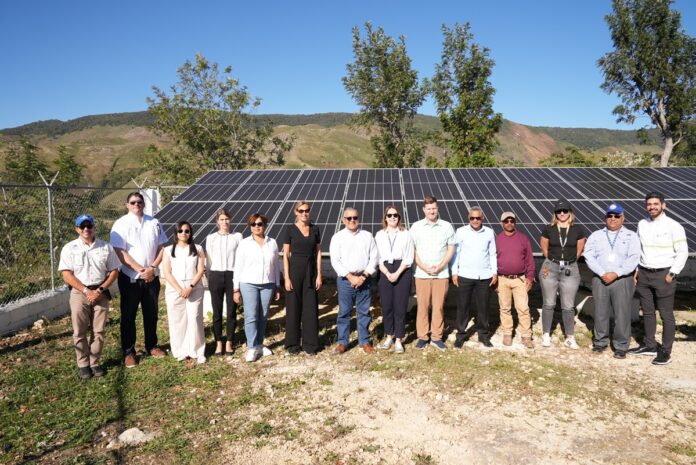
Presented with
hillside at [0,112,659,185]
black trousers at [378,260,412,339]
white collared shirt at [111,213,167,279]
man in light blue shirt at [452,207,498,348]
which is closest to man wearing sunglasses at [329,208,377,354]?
black trousers at [378,260,412,339]

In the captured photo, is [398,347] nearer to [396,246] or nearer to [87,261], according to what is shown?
[396,246]

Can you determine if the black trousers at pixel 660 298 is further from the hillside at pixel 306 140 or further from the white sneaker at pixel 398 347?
the hillside at pixel 306 140

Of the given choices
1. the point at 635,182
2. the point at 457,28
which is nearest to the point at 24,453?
the point at 635,182

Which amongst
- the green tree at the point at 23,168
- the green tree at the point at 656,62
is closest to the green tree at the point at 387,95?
the green tree at the point at 656,62

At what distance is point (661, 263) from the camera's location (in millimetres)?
5758

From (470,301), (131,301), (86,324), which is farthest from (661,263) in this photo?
(86,324)

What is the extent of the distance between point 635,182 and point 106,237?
17025 millimetres

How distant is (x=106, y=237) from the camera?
16000 millimetres

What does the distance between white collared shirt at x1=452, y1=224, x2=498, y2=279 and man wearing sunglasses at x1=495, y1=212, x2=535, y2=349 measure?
16 centimetres

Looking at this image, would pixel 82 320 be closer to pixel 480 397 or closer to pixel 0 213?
pixel 480 397

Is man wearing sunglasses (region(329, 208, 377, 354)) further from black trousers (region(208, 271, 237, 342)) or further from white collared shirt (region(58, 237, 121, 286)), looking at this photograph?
white collared shirt (region(58, 237, 121, 286))

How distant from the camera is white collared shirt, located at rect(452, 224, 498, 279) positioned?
20.1 feet

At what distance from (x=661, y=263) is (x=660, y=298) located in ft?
1.58

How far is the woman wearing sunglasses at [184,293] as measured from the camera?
227 inches
